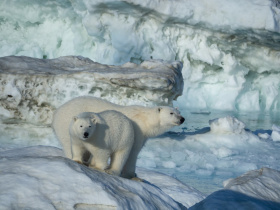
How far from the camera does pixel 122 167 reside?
10.3ft

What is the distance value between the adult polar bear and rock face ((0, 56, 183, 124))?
377 centimetres

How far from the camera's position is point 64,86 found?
299 inches

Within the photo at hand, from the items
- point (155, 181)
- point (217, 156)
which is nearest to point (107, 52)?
point (217, 156)

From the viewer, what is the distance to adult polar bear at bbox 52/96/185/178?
3311mm

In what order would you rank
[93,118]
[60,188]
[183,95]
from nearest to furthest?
[60,188], [93,118], [183,95]

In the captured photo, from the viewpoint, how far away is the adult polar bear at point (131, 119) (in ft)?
10.9

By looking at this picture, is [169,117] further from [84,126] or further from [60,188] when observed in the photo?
[60,188]

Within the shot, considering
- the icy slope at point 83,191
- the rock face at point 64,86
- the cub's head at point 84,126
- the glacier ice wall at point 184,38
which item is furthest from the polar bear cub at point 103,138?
the glacier ice wall at point 184,38

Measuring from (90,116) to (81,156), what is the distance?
14.6 inches

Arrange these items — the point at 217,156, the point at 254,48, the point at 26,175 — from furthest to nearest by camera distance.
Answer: the point at 254,48 → the point at 217,156 → the point at 26,175

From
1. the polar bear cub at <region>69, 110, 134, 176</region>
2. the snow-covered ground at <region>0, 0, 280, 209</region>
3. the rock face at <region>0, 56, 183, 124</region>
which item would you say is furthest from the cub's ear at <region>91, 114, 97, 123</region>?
the rock face at <region>0, 56, 183, 124</region>

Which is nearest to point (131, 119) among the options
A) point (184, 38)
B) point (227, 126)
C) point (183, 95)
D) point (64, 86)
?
point (64, 86)

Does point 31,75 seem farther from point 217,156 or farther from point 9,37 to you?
point 9,37

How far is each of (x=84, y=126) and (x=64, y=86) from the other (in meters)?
5.02
